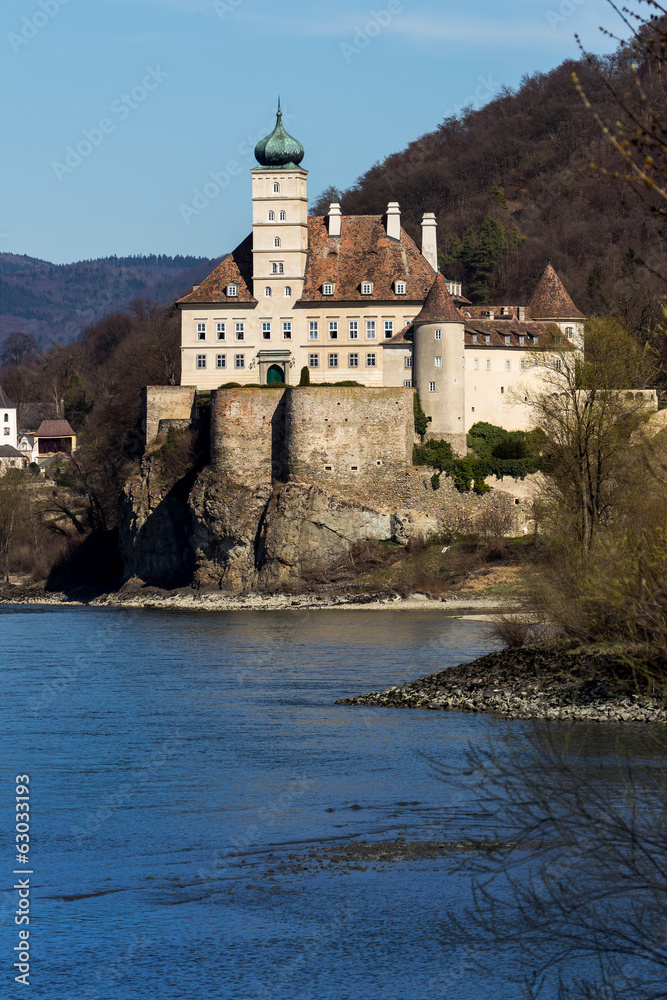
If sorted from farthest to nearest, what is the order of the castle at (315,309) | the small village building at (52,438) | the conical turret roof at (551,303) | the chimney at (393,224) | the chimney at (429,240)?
the small village building at (52,438) → the chimney at (429,240) → the chimney at (393,224) → the conical turret roof at (551,303) → the castle at (315,309)

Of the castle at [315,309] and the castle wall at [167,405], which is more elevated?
the castle at [315,309]

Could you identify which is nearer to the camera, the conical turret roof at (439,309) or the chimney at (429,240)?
the conical turret roof at (439,309)

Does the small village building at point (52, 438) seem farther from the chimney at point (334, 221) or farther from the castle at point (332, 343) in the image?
the chimney at point (334, 221)

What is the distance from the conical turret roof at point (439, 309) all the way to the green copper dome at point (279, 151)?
9295mm

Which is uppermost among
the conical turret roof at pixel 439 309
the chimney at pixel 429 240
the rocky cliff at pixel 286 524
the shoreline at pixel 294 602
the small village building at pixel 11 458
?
the chimney at pixel 429 240

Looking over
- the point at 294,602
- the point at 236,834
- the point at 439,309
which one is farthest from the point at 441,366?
the point at 236,834

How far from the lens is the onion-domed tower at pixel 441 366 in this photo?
54.5m

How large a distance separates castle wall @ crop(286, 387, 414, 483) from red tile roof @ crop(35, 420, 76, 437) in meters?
51.9

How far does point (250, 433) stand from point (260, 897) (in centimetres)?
4108

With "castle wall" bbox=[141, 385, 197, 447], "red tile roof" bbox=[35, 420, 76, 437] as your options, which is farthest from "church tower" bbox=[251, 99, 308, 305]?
"red tile roof" bbox=[35, 420, 76, 437]

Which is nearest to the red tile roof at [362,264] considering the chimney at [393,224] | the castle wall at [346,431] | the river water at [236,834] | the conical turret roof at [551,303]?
the chimney at [393,224]

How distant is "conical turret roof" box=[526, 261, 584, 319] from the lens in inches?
2299

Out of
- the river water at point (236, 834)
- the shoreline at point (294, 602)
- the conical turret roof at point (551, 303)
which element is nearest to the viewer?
the river water at point (236, 834)

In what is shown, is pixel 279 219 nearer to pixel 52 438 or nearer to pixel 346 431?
pixel 346 431
